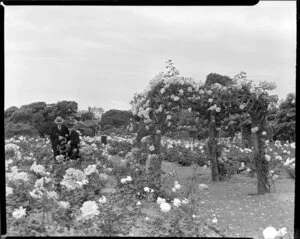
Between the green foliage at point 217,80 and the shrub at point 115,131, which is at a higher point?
the green foliage at point 217,80

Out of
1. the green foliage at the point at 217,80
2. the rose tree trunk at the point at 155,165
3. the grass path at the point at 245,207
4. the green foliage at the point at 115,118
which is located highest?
the green foliage at the point at 217,80

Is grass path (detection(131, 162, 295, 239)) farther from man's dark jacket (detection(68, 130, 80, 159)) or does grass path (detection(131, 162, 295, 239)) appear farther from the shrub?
the shrub

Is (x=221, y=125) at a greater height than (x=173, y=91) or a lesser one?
lesser

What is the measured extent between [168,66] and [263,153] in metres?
1.86

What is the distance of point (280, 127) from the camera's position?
429 inches

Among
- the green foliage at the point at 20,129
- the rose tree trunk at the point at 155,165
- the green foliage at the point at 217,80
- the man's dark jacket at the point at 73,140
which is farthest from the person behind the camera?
the green foliage at the point at 20,129

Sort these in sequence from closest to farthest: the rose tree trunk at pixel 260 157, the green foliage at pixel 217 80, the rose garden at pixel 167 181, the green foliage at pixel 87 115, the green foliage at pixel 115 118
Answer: the rose garden at pixel 167 181 → the rose tree trunk at pixel 260 157 → the green foliage at pixel 217 80 → the green foliage at pixel 115 118 → the green foliage at pixel 87 115

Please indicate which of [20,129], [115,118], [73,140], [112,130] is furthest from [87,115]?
[73,140]

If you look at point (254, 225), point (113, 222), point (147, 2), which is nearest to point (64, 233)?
point (113, 222)

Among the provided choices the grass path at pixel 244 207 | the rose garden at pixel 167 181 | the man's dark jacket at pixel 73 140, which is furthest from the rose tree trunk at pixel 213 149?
the man's dark jacket at pixel 73 140

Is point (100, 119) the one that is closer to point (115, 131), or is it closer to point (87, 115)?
point (87, 115)

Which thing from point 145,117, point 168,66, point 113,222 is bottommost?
point 113,222

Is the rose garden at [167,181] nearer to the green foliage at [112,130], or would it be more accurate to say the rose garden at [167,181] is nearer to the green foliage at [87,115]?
the green foliage at [112,130]

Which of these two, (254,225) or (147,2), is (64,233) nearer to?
(147,2)
